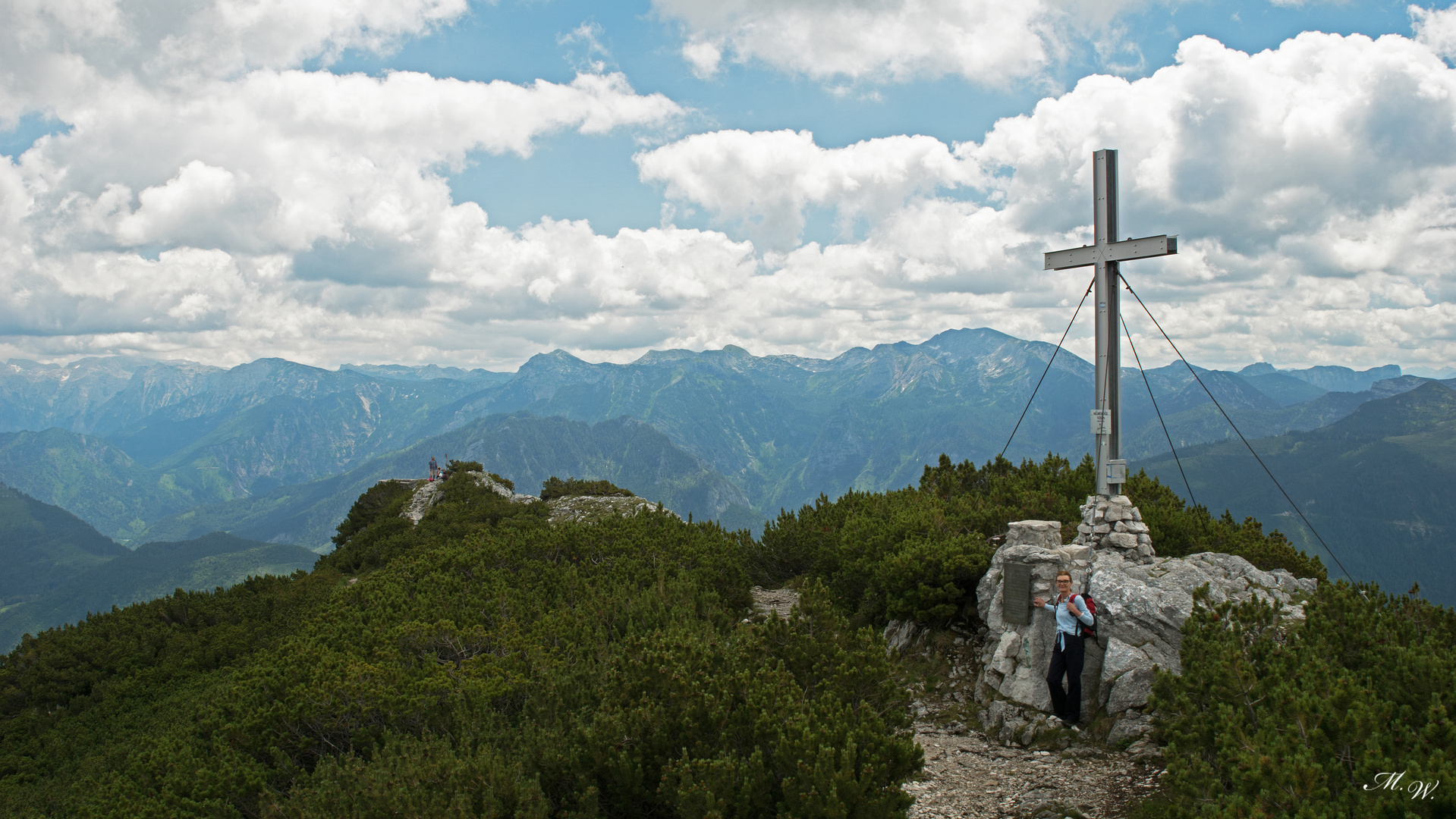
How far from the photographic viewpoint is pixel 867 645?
9.26 m

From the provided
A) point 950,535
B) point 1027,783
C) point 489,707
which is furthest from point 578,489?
point 1027,783

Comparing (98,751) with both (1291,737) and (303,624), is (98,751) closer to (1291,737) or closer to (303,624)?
(303,624)

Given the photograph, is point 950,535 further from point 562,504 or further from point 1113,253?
point 562,504

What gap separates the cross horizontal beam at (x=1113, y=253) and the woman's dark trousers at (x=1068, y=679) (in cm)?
696

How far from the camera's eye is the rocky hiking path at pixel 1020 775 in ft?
28.9

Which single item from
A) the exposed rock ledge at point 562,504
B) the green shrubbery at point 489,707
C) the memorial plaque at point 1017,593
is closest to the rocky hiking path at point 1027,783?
the green shrubbery at point 489,707

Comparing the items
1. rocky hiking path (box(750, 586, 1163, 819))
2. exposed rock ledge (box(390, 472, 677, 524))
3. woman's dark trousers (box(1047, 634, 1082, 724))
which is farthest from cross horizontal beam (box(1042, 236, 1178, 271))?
exposed rock ledge (box(390, 472, 677, 524))

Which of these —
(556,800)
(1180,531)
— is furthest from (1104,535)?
(556,800)

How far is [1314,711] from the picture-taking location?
20.6 feet

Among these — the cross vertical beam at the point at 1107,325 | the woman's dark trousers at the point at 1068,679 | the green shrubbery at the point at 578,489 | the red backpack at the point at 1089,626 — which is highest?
the cross vertical beam at the point at 1107,325

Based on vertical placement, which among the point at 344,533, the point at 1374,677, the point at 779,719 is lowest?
the point at 344,533

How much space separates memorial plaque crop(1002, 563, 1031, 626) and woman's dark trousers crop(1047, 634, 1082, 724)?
1.30 meters

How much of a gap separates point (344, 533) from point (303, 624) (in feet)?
96.1

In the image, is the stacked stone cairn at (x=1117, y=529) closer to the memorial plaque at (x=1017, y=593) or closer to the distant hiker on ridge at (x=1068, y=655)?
the memorial plaque at (x=1017, y=593)
